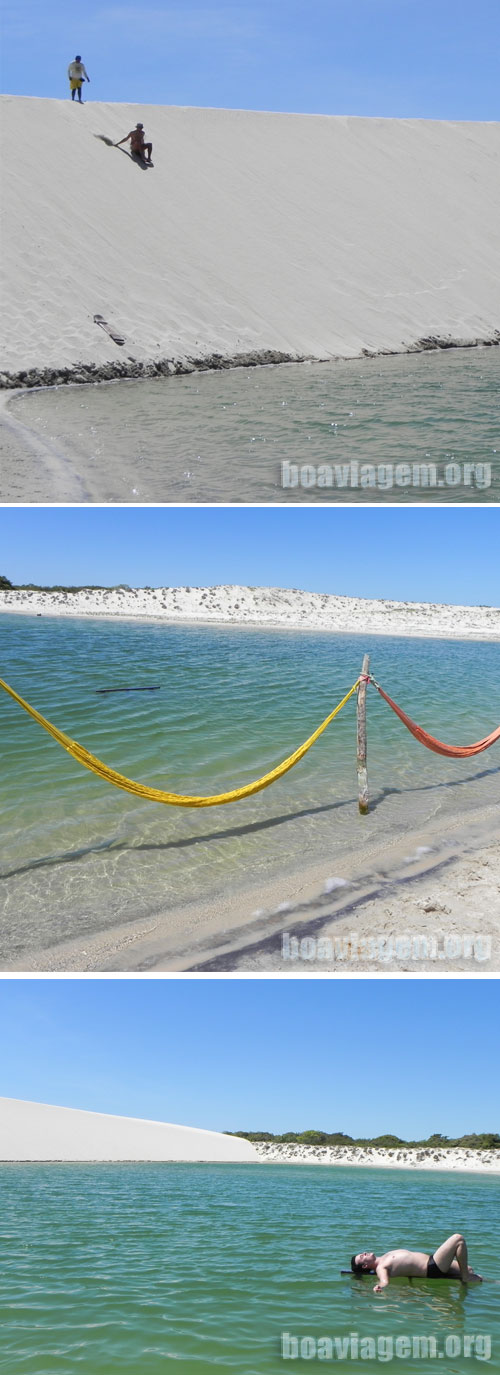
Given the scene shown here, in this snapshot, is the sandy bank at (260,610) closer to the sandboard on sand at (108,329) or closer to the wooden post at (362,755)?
the sandboard on sand at (108,329)

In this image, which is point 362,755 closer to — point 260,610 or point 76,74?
point 76,74

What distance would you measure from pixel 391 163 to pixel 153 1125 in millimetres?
33968

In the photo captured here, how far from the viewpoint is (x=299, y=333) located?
773 inches

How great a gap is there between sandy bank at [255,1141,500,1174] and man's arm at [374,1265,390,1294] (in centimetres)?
2463

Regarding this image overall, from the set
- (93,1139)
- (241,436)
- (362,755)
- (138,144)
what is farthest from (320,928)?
(93,1139)

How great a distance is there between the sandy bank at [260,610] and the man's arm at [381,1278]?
1115 inches

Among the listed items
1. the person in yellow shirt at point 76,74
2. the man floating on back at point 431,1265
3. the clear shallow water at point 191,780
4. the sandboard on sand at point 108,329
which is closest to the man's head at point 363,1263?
the man floating on back at point 431,1265

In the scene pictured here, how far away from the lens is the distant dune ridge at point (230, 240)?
58.4ft

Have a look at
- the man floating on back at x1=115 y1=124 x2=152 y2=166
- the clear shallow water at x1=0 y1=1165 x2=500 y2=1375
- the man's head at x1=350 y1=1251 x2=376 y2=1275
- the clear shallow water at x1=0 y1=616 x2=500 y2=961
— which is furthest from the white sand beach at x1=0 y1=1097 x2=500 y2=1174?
the man floating on back at x1=115 y1=124 x2=152 y2=166

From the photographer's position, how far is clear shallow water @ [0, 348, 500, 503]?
1145 cm

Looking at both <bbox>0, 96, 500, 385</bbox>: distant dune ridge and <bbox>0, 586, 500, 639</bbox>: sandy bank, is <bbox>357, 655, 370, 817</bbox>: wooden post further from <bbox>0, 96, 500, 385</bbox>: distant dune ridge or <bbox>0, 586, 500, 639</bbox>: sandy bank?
<bbox>0, 586, 500, 639</bbox>: sandy bank

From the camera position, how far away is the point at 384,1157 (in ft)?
107

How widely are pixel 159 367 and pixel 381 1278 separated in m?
14.9

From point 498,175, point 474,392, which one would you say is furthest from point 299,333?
point 498,175
